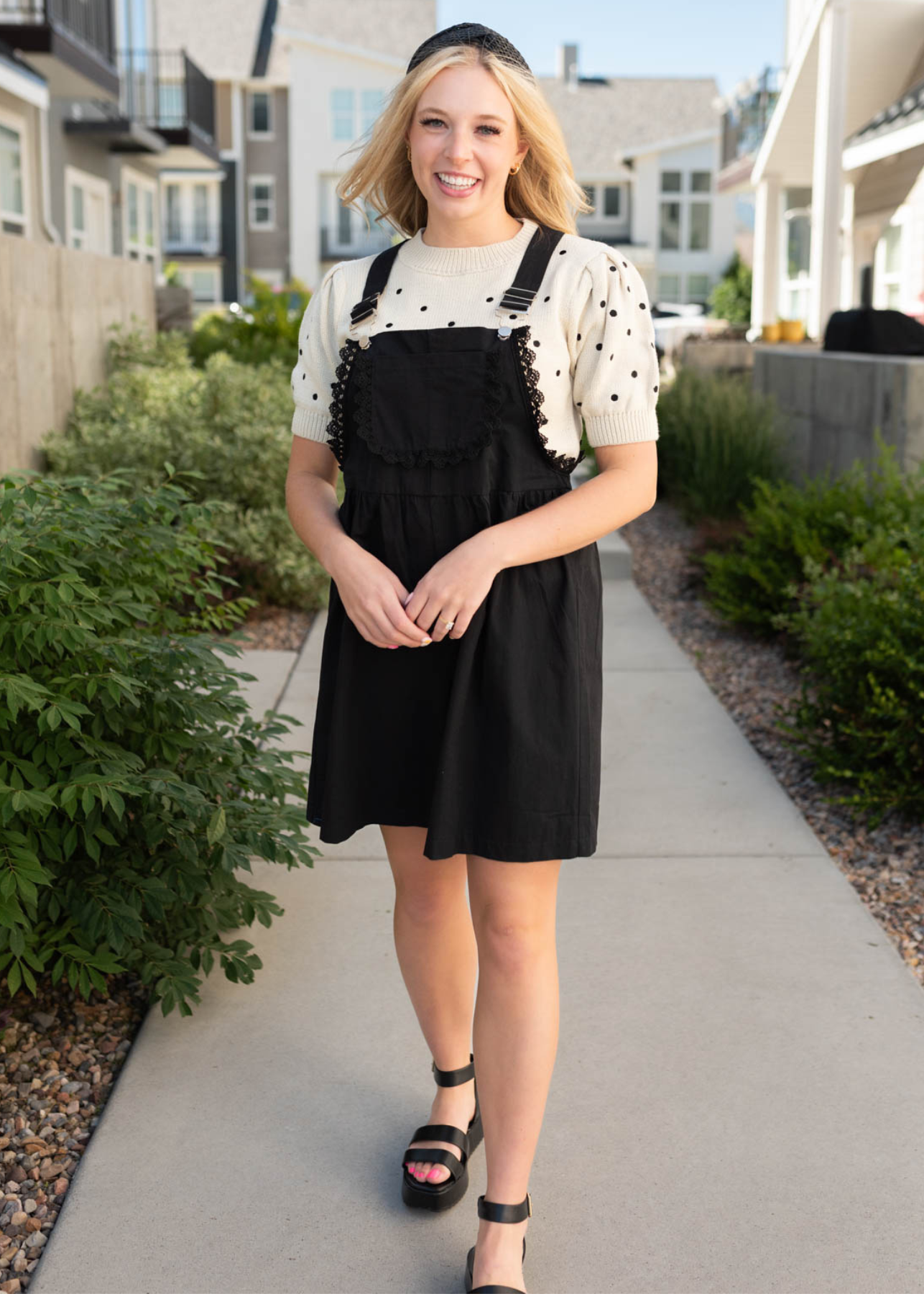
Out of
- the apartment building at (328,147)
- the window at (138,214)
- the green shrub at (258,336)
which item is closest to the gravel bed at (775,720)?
the green shrub at (258,336)

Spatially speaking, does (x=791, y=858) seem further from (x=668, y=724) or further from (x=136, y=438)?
(x=136, y=438)


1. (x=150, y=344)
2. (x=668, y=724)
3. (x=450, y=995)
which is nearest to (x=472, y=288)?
(x=450, y=995)

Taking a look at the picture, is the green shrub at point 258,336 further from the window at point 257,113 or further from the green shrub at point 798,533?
the window at point 257,113

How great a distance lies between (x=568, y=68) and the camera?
157ft

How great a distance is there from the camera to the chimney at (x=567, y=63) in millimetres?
47719

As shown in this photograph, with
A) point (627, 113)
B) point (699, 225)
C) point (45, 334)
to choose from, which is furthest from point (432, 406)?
point (627, 113)

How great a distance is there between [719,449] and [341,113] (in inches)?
1325

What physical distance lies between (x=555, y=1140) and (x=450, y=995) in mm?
400

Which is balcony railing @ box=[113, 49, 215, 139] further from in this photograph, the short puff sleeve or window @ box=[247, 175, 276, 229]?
window @ box=[247, 175, 276, 229]

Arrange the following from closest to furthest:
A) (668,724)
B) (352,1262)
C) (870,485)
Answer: (352,1262) < (668,724) < (870,485)

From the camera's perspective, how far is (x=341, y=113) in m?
38.6

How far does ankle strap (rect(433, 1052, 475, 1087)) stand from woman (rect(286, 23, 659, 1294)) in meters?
0.27

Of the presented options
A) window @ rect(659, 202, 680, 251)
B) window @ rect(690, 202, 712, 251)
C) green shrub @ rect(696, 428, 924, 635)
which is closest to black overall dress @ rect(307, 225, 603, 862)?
green shrub @ rect(696, 428, 924, 635)

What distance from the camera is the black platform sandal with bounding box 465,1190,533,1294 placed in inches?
79.6
